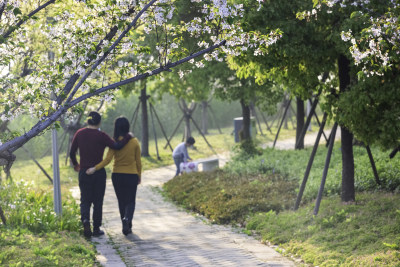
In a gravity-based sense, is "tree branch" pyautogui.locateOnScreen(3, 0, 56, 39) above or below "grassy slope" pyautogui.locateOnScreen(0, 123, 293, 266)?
above

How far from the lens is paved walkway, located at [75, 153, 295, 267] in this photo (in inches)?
310

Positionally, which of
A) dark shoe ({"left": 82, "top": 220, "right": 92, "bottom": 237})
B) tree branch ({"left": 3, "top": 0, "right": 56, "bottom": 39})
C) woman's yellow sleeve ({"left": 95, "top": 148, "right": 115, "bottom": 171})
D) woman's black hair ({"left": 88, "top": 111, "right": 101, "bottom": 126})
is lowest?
dark shoe ({"left": 82, "top": 220, "right": 92, "bottom": 237})

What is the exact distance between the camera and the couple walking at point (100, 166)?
941 cm

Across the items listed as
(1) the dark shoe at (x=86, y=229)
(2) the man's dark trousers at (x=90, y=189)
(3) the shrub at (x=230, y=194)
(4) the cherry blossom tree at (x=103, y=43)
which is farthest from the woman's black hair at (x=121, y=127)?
(3) the shrub at (x=230, y=194)

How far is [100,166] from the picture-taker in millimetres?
9344

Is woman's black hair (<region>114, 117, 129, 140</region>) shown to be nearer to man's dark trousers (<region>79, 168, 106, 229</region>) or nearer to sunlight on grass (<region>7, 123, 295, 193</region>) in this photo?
man's dark trousers (<region>79, 168, 106, 229</region>)

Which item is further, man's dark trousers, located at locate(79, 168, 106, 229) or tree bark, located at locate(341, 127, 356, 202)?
tree bark, located at locate(341, 127, 356, 202)

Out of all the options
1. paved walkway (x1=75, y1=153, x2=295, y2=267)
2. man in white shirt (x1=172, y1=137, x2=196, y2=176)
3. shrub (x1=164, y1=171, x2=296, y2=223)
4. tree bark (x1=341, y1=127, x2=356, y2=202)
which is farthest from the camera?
man in white shirt (x1=172, y1=137, x2=196, y2=176)

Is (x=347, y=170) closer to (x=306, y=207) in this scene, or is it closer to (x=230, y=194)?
(x=306, y=207)

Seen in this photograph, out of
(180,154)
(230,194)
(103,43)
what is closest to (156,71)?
(103,43)

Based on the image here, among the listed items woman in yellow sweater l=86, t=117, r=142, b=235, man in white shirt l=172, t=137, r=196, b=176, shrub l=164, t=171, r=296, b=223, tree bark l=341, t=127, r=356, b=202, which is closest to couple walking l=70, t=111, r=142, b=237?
woman in yellow sweater l=86, t=117, r=142, b=235

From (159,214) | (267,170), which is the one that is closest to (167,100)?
(267,170)

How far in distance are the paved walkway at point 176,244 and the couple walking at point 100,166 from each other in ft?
1.51

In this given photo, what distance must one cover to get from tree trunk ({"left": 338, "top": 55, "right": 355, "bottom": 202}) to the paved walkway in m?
1.94
